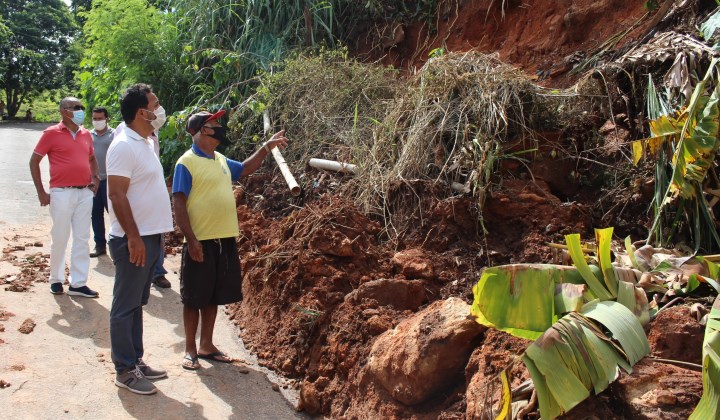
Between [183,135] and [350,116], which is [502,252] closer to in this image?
[350,116]

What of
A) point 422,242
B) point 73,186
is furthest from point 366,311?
point 73,186

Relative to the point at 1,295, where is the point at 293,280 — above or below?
above

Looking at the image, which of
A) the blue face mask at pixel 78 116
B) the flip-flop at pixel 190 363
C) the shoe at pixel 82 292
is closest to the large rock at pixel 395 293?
the flip-flop at pixel 190 363

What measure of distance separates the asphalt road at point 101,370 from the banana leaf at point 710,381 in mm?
2609

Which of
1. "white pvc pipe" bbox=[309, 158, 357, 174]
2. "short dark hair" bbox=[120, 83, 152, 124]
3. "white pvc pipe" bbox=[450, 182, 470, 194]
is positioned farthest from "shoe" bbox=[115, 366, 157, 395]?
"white pvc pipe" bbox=[309, 158, 357, 174]

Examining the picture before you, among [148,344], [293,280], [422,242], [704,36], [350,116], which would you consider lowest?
[148,344]

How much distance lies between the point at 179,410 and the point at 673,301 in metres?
2.97

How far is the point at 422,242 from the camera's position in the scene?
559cm

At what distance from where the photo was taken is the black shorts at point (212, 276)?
4988mm

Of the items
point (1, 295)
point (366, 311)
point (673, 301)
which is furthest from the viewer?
point (1, 295)

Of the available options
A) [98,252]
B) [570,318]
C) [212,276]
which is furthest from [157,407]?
[98,252]

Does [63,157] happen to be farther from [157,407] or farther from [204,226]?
[157,407]

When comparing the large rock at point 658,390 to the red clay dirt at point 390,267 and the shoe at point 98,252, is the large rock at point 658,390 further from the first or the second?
the shoe at point 98,252

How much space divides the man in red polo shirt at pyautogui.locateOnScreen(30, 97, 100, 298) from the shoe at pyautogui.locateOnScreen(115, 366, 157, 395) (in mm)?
1989
